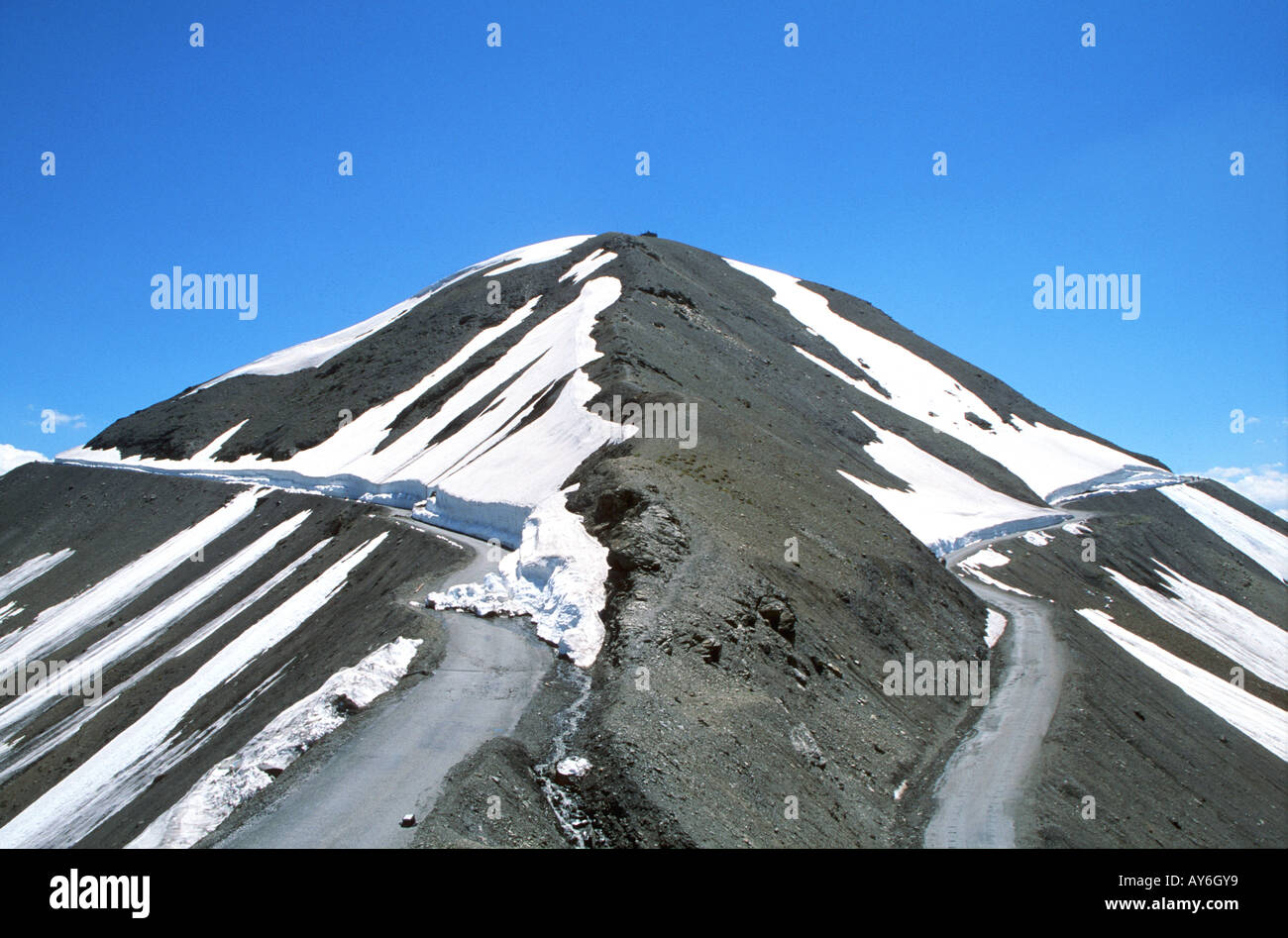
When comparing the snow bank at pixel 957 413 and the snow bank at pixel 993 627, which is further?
the snow bank at pixel 957 413

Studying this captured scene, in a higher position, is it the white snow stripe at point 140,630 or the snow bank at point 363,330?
the snow bank at point 363,330

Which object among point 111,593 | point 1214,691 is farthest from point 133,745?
point 1214,691

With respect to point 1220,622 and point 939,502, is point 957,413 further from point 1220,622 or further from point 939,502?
point 1220,622

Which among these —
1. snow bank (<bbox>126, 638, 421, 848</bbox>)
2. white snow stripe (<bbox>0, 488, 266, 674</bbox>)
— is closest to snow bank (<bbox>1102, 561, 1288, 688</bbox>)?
snow bank (<bbox>126, 638, 421, 848</bbox>)

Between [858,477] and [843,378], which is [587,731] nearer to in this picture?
[858,477]

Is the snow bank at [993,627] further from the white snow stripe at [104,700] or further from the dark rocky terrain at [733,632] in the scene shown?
the white snow stripe at [104,700]

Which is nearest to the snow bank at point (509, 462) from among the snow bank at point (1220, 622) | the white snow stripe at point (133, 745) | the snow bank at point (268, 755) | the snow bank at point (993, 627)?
the snow bank at point (268, 755)
